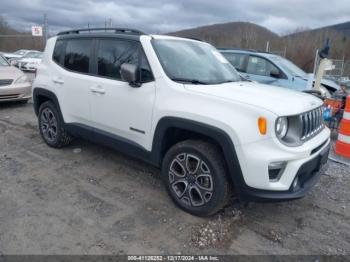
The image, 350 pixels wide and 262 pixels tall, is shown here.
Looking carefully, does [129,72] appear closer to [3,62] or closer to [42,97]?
[42,97]

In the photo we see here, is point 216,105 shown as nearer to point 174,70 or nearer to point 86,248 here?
point 174,70

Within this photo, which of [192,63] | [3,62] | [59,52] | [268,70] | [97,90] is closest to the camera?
[192,63]

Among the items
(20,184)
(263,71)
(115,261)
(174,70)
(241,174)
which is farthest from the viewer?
(263,71)

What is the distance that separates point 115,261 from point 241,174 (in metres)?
1.34

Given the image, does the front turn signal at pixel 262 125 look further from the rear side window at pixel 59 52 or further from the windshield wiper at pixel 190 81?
the rear side window at pixel 59 52

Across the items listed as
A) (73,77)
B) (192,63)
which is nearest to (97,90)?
(73,77)

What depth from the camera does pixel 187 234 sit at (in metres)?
3.04

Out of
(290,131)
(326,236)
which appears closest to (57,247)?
(290,131)

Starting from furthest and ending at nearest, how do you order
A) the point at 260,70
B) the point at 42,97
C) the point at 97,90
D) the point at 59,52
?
the point at 260,70, the point at 42,97, the point at 59,52, the point at 97,90

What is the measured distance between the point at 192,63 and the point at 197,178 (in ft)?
4.59

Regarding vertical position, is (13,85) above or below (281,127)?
below

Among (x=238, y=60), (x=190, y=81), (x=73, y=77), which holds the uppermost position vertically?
(x=238, y=60)

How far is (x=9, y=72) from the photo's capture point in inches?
335

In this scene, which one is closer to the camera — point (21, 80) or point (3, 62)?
point (21, 80)
